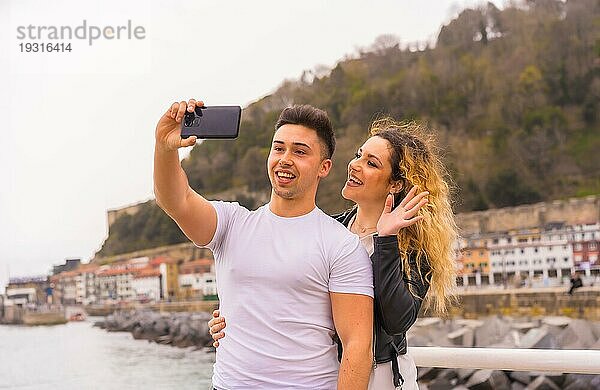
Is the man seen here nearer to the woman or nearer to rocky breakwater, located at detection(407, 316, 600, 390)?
the woman

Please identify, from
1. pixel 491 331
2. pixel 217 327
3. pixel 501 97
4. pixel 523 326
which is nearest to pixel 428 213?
pixel 217 327

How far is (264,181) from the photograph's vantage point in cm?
743

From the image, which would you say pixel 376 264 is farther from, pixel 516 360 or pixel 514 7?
pixel 514 7

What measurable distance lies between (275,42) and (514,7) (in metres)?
2.83

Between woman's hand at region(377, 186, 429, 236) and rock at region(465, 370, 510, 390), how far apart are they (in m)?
4.70

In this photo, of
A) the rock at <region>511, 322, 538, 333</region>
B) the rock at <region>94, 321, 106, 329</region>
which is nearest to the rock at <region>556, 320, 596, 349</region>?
the rock at <region>511, 322, 538, 333</region>

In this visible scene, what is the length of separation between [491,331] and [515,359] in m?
6.54

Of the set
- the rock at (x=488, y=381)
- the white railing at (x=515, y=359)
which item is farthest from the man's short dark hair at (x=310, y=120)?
the rock at (x=488, y=381)

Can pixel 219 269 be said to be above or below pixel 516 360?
above

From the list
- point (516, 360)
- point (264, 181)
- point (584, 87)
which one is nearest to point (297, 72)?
point (264, 181)

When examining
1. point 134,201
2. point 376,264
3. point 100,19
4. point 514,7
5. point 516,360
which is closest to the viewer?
point 376,264

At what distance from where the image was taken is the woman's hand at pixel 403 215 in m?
1.34

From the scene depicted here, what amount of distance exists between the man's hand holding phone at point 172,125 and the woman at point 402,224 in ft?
1.10

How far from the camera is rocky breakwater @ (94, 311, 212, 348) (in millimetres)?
7301
